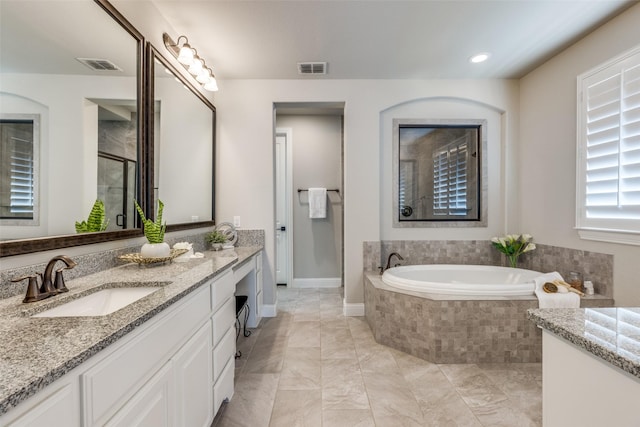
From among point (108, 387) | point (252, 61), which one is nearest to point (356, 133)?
point (252, 61)

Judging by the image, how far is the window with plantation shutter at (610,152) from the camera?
1.86 meters

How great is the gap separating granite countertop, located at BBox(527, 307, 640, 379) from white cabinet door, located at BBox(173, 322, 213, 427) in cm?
128

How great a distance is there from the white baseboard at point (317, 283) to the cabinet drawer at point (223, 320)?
231 centimetres

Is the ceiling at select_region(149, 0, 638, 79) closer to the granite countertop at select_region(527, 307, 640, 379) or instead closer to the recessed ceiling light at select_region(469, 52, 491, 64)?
the recessed ceiling light at select_region(469, 52, 491, 64)

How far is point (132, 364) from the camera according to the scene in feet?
2.66

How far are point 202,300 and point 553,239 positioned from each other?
3068 millimetres

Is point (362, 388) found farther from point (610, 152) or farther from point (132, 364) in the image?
point (610, 152)

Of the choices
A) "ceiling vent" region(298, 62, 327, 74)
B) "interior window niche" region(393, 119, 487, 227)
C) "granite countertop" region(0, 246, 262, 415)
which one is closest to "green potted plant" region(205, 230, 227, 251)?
"granite countertop" region(0, 246, 262, 415)

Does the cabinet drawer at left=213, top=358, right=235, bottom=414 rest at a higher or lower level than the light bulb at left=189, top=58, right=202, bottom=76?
lower

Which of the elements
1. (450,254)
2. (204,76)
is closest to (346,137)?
(204,76)

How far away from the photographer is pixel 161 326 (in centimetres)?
96

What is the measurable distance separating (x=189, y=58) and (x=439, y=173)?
108 inches

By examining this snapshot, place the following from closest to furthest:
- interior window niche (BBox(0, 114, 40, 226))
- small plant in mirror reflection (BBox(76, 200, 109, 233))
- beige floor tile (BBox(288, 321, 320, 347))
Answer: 1. interior window niche (BBox(0, 114, 40, 226))
2. small plant in mirror reflection (BBox(76, 200, 109, 233))
3. beige floor tile (BBox(288, 321, 320, 347))

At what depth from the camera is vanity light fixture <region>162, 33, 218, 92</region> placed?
193 cm
